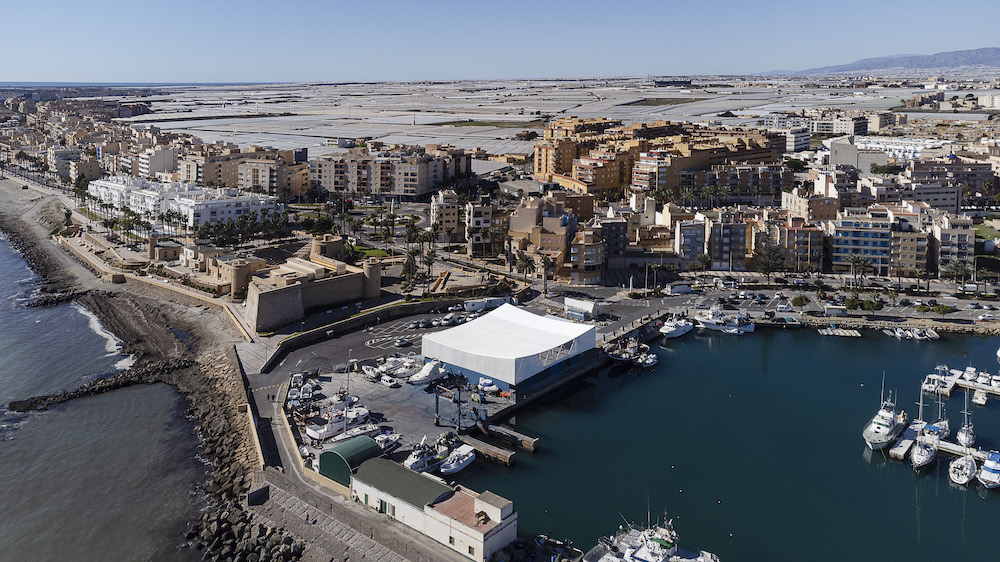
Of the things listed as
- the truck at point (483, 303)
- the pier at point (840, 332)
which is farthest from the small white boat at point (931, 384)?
the truck at point (483, 303)

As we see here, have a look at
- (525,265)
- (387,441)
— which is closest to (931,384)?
(525,265)

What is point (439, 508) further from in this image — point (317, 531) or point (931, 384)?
point (931, 384)

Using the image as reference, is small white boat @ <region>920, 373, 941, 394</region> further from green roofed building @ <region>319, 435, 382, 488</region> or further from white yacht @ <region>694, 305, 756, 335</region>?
green roofed building @ <region>319, 435, 382, 488</region>

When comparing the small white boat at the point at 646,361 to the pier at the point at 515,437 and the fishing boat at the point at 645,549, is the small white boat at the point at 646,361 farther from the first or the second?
the fishing boat at the point at 645,549

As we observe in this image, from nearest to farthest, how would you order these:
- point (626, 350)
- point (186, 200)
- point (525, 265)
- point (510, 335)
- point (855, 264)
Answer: point (510, 335) < point (626, 350) < point (855, 264) < point (525, 265) < point (186, 200)

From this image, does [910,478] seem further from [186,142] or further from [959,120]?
[959,120]
